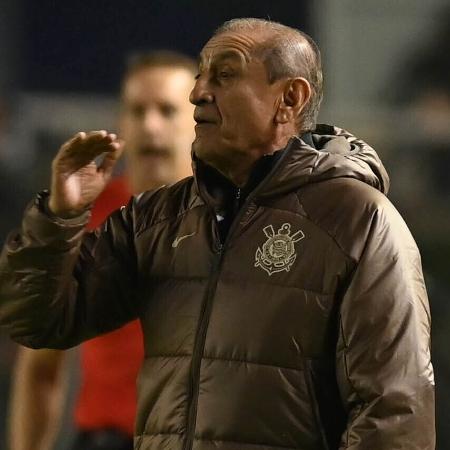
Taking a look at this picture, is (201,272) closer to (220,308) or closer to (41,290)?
(220,308)

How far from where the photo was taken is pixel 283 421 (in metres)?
2.65

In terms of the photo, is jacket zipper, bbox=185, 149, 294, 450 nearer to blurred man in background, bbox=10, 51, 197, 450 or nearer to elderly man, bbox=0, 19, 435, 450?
elderly man, bbox=0, 19, 435, 450

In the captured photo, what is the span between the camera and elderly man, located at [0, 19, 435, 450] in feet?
8.67

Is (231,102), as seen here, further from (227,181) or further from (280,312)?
(280,312)

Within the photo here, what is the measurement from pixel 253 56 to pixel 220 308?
0.45 m

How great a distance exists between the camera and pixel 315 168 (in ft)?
9.11

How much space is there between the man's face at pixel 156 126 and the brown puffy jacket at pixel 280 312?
1.10 metres

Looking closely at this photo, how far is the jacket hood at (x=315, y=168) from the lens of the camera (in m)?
2.76

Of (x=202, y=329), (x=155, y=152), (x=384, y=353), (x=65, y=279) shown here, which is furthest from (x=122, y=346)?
(x=384, y=353)

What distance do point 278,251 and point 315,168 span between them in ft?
0.55

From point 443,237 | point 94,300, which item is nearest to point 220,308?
point 94,300

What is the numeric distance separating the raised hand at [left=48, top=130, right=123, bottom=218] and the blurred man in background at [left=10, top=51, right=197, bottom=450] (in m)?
1.05

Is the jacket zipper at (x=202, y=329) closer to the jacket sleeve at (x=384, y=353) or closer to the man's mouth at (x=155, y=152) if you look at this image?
the jacket sleeve at (x=384, y=353)

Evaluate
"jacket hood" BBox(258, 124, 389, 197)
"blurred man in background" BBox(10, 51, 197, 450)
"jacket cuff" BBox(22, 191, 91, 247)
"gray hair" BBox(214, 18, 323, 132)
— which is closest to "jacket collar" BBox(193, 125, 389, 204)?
"jacket hood" BBox(258, 124, 389, 197)
